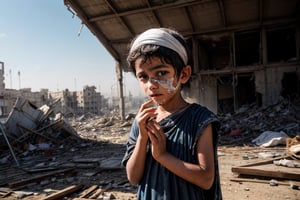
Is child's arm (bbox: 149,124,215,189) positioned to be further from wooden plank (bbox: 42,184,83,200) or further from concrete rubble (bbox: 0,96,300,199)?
wooden plank (bbox: 42,184,83,200)

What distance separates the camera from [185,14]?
13.2 m

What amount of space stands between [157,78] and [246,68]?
566 inches

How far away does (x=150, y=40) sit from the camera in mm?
1281

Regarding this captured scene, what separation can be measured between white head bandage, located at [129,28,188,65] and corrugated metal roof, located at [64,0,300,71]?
11779mm

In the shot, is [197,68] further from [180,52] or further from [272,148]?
[180,52]

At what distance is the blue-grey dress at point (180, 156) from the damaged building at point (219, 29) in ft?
39.1

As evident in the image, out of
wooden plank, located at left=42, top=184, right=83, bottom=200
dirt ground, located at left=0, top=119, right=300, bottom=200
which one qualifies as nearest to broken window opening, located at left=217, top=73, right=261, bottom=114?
dirt ground, located at left=0, top=119, right=300, bottom=200

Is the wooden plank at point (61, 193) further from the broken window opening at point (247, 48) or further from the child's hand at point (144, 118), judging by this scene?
the broken window opening at point (247, 48)

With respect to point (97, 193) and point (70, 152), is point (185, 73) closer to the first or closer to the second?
point (97, 193)

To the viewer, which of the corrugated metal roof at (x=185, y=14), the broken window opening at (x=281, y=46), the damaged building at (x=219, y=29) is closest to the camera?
the corrugated metal roof at (x=185, y=14)

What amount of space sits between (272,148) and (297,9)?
8.05 m

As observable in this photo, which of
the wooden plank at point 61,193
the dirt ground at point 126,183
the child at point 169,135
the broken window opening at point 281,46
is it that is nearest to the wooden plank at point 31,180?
the dirt ground at point 126,183

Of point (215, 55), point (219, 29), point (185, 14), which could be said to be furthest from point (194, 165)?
point (215, 55)

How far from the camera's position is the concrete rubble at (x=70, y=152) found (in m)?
5.33
